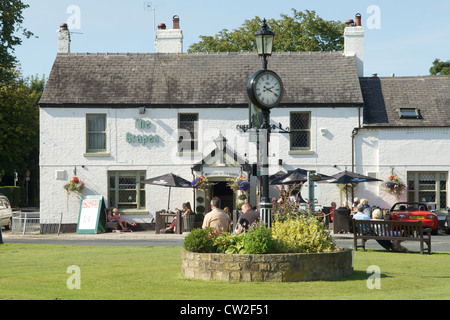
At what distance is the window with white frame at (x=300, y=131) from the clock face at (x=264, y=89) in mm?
16689

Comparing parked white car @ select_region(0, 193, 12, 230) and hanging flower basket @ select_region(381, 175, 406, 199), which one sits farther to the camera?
parked white car @ select_region(0, 193, 12, 230)

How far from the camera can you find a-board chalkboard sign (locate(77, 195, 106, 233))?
1145 inches

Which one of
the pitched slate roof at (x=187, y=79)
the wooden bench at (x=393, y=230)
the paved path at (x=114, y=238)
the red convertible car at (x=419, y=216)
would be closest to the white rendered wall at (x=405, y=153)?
the pitched slate roof at (x=187, y=79)

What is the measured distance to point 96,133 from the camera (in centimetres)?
3034

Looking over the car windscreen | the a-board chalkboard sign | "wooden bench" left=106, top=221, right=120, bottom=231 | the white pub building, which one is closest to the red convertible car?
the car windscreen

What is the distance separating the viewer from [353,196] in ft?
98.1

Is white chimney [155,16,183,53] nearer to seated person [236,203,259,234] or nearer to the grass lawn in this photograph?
the grass lawn

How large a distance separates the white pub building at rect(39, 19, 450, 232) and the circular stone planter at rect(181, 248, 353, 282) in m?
17.1

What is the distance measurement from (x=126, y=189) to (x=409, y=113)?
1310 centimetres

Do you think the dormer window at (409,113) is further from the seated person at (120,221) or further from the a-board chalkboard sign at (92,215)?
the a-board chalkboard sign at (92,215)

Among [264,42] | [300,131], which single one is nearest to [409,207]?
[300,131]

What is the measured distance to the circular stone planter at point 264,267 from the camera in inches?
472

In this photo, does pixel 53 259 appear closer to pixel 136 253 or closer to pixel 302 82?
pixel 136 253
